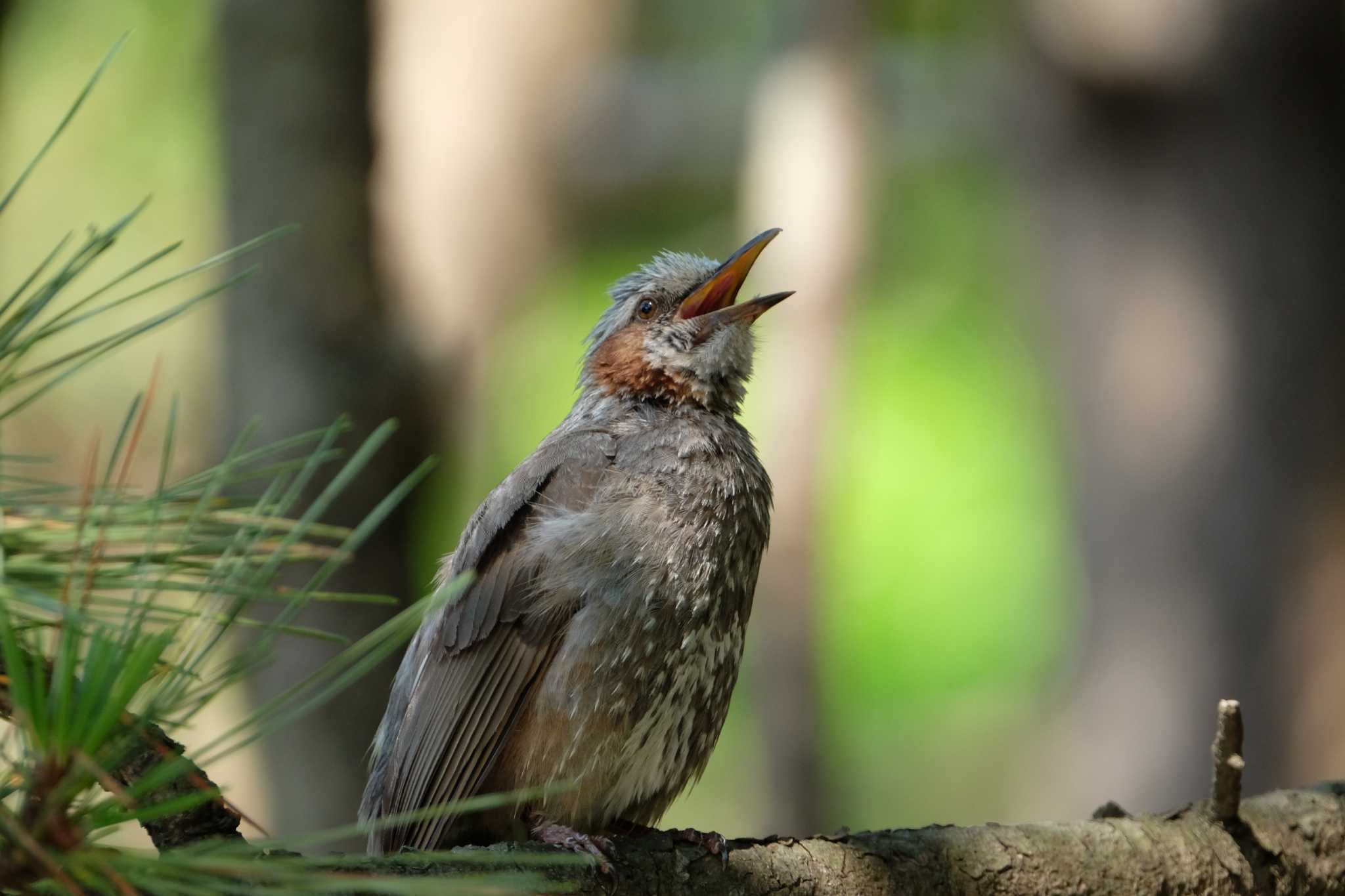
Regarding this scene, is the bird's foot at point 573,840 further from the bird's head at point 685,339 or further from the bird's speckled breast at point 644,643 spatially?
the bird's head at point 685,339

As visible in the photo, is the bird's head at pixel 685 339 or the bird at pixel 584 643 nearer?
the bird at pixel 584 643

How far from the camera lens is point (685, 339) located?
3.86 meters

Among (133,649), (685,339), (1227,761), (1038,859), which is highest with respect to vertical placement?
(685,339)

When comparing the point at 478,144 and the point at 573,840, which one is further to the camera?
the point at 478,144

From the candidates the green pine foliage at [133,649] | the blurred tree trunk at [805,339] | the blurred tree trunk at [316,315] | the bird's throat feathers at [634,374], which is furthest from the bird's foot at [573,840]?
the blurred tree trunk at [805,339]

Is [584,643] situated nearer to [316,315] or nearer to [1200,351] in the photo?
[316,315]

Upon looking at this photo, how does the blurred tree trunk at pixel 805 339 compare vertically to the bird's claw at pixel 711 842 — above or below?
above

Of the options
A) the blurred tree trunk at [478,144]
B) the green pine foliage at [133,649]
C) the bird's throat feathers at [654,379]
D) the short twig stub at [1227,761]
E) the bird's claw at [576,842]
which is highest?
the blurred tree trunk at [478,144]

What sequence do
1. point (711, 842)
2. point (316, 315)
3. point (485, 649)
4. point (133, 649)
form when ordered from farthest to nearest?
point (316, 315), point (485, 649), point (711, 842), point (133, 649)

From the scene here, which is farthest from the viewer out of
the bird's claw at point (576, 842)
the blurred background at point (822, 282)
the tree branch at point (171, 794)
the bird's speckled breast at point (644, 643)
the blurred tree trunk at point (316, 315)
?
the blurred background at point (822, 282)

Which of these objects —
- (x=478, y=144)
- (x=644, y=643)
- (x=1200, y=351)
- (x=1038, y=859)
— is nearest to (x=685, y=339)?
(x=644, y=643)

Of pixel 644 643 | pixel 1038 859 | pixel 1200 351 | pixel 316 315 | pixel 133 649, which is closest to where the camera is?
pixel 133 649

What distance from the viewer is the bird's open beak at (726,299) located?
379 cm

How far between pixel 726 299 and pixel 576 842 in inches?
70.3
